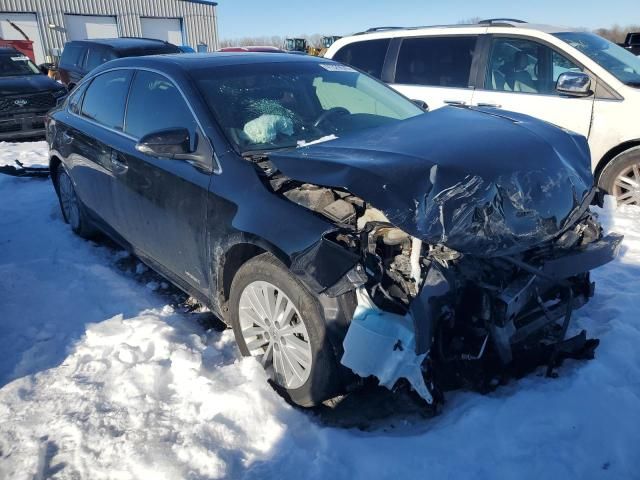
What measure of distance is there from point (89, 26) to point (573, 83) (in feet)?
104

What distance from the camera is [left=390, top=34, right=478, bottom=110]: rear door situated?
5750mm

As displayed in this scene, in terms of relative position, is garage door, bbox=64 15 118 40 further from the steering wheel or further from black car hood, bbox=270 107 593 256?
black car hood, bbox=270 107 593 256

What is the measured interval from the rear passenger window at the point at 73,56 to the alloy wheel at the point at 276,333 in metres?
11.2

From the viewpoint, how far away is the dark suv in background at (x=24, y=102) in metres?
9.21

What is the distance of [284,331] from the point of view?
2.54 metres

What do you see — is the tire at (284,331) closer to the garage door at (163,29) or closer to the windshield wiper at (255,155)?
the windshield wiper at (255,155)

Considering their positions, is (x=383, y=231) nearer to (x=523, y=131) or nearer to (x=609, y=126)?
(x=523, y=131)

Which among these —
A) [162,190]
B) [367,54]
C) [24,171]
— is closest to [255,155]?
[162,190]

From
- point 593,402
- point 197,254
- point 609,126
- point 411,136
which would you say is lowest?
point 593,402

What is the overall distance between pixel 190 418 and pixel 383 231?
1310 mm

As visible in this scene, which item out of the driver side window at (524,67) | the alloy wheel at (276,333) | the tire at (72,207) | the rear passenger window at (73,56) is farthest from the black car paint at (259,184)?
the rear passenger window at (73,56)

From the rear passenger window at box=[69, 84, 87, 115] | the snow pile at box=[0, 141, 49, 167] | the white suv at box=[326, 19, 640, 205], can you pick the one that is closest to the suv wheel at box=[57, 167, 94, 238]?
the rear passenger window at box=[69, 84, 87, 115]

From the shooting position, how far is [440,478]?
2.06 m

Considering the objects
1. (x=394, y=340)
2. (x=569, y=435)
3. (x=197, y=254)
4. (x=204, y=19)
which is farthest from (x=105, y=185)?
(x=204, y=19)
